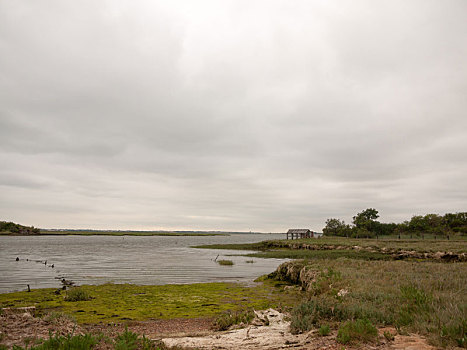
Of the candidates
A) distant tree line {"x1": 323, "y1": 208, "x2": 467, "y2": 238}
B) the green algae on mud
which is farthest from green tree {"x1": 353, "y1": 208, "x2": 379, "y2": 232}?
the green algae on mud

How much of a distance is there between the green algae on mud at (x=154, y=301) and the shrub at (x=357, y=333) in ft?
31.3

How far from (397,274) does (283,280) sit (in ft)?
38.3

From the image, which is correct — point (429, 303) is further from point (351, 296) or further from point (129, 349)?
point (129, 349)

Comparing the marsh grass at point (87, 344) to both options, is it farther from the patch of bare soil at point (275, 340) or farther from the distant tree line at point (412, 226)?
the distant tree line at point (412, 226)

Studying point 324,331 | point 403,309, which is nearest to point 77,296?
point 324,331

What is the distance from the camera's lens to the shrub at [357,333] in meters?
8.30

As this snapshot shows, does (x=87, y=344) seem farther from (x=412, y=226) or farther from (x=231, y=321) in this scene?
(x=412, y=226)

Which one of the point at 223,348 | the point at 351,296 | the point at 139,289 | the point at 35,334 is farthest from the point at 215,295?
the point at 35,334

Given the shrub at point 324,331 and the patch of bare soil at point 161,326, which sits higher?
the shrub at point 324,331

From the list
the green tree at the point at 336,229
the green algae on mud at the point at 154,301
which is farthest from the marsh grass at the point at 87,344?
the green tree at the point at 336,229

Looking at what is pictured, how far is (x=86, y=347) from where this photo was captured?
7035 mm

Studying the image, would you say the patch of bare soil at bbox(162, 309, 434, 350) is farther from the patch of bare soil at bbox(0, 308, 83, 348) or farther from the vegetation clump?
the patch of bare soil at bbox(0, 308, 83, 348)

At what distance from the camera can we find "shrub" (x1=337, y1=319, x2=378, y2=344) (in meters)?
8.30

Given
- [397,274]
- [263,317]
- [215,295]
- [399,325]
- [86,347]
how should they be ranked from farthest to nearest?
[215,295] < [397,274] < [263,317] < [399,325] < [86,347]
